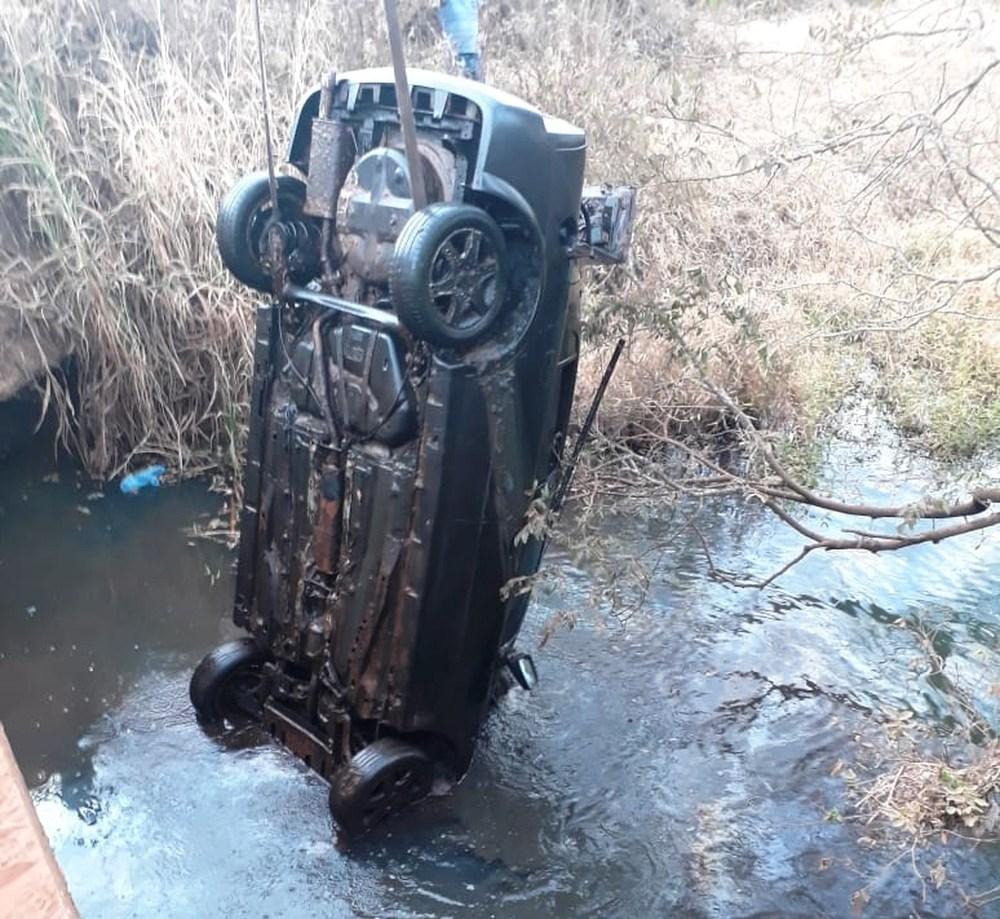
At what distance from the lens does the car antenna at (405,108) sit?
7.88ft

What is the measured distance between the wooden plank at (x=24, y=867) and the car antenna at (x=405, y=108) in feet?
5.60

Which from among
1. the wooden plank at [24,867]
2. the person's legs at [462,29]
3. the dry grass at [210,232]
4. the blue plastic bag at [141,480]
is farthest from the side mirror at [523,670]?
the person's legs at [462,29]

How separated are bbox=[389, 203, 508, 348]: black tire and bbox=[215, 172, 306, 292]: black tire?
0.77m

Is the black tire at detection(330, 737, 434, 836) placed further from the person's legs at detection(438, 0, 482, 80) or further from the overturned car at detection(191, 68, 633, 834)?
the person's legs at detection(438, 0, 482, 80)

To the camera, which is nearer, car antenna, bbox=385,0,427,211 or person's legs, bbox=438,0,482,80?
car antenna, bbox=385,0,427,211

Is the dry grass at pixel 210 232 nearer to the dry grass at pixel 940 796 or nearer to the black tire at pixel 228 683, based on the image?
the dry grass at pixel 940 796

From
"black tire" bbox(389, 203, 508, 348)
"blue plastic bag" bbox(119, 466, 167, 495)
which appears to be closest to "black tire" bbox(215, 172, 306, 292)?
"black tire" bbox(389, 203, 508, 348)

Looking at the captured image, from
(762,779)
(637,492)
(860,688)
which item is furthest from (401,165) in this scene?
(860,688)

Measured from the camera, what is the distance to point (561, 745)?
3641mm

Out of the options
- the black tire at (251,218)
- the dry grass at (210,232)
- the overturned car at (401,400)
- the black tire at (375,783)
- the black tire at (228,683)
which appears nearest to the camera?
the overturned car at (401,400)

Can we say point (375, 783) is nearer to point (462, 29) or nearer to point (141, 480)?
point (141, 480)

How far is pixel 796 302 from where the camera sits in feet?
22.8

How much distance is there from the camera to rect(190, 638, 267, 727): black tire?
140 inches

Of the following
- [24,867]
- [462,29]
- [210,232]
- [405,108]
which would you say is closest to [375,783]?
[24,867]
